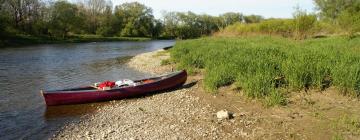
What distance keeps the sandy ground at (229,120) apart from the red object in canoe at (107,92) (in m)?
1.20

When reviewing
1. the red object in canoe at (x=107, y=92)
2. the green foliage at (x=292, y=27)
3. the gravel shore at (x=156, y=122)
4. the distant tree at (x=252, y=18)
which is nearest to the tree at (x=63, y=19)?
the green foliage at (x=292, y=27)

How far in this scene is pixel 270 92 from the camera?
39.4 ft

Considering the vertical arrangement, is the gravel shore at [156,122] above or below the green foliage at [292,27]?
below

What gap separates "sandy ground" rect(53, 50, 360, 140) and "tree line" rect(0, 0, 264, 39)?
59165mm

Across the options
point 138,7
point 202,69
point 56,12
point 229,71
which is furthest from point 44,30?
point 229,71

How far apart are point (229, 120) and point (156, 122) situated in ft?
7.87

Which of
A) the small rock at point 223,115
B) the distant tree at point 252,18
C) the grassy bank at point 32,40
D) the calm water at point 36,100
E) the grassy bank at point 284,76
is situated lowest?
the calm water at point 36,100

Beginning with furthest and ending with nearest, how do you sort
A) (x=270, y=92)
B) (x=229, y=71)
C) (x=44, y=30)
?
(x=44, y=30) < (x=229, y=71) < (x=270, y=92)

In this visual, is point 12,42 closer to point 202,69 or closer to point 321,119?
point 202,69

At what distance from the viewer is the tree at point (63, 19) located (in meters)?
80.6

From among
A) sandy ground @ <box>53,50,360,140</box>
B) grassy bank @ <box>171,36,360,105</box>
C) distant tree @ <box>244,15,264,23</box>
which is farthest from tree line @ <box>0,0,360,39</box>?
sandy ground @ <box>53,50,360,140</box>

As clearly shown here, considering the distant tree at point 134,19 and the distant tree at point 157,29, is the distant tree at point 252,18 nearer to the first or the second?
the distant tree at point 157,29

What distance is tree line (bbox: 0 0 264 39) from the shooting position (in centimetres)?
7862

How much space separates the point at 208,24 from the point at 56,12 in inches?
2925
